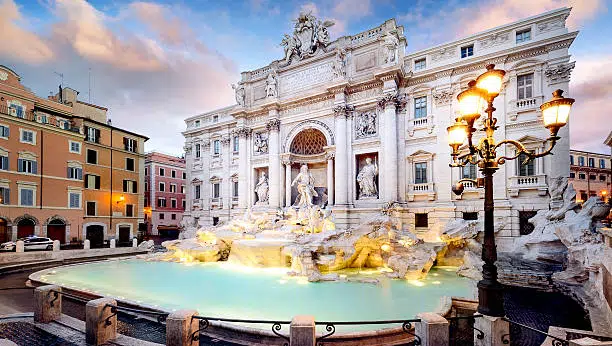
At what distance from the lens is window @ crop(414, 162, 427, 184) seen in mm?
17802

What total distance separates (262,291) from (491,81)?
8.27m

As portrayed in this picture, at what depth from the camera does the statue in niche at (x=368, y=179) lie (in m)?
19.0

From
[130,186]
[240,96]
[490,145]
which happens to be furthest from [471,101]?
[130,186]

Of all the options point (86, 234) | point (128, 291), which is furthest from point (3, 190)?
point (128, 291)

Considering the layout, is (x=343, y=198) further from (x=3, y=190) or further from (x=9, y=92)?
(x=9, y=92)

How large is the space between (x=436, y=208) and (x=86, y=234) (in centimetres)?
2718

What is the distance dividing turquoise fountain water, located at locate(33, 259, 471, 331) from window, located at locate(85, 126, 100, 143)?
52.0 ft

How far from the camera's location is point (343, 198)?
19312mm

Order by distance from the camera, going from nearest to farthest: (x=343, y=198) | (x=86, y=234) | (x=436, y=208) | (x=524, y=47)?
(x=524, y=47), (x=436, y=208), (x=343, y=198), (x=86, y=234)

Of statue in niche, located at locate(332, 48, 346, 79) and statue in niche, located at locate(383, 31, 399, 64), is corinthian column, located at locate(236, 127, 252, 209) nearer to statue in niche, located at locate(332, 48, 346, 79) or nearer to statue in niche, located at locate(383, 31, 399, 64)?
statue in niche, located at locate(332, 48, 346, 79)

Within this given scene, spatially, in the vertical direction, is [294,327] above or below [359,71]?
below

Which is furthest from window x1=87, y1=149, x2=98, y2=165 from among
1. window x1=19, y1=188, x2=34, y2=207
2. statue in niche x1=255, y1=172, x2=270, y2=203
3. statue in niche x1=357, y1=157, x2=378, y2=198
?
statue in niche x1=357, y1=157, x2=378, y2=198

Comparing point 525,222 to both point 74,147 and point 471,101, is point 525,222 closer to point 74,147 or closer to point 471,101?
point 471,101

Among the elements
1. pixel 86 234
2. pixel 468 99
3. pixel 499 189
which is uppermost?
pixel 468 99
